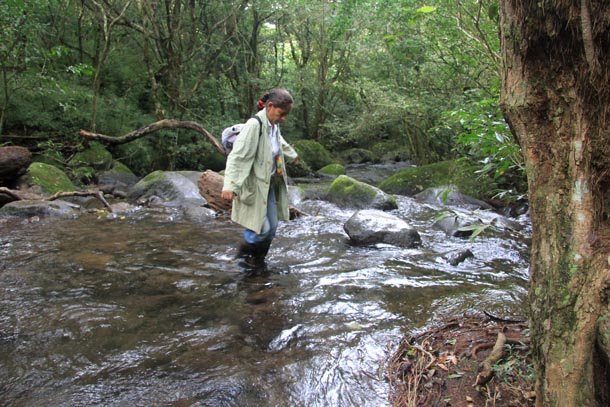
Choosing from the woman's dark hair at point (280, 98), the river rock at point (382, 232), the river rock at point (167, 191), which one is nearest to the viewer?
the woman's dark hair at point (280, 98)

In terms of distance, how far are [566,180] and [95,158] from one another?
1334 centimetres

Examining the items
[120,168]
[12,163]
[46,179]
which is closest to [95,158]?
[120,168]

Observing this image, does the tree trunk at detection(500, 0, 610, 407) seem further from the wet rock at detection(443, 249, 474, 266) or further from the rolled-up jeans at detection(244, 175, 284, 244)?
the wet rock at detection(443, 249, 474, 266)

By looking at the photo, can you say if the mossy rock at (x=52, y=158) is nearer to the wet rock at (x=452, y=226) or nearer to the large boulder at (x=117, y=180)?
the large boulder at (x=117, y=180)

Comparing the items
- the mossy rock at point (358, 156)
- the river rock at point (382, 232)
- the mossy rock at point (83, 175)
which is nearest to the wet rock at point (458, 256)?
the river rock at point (382, 232)

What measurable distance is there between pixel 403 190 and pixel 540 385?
1029cm

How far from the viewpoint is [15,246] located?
5.86 m

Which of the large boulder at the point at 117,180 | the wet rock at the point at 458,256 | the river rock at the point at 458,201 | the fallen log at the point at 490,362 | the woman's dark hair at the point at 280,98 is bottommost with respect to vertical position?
the wet rock at the point at 458,256

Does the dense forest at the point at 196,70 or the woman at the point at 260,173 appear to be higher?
the dense forest at the point at 196,70

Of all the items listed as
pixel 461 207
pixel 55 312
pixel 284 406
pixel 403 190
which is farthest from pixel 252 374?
pixel 403 190

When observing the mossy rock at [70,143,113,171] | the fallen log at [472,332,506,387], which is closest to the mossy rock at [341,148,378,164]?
the mossy rock at [70,143,113,171]

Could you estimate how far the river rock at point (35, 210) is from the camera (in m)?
7.94

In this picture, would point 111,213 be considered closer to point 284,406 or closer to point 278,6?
point 284,406

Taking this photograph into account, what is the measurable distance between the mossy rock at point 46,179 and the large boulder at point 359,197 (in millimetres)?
6282
